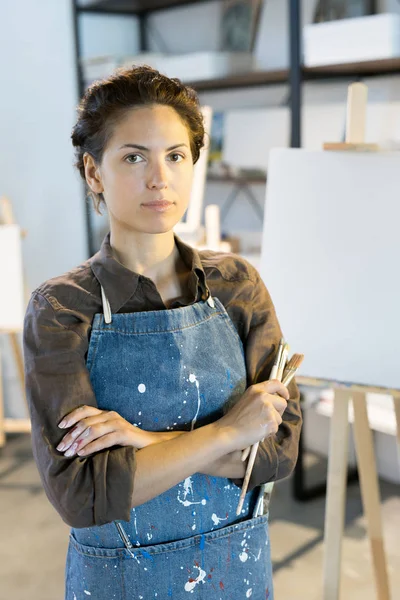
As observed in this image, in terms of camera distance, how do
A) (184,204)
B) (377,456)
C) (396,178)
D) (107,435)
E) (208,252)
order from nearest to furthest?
(107,435), (184,204), (208,252), (396,178), (377,456)

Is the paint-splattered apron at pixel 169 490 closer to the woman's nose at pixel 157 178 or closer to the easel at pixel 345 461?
the woman's nose at pixel 157 178

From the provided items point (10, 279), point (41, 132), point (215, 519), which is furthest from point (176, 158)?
point (41, 132)

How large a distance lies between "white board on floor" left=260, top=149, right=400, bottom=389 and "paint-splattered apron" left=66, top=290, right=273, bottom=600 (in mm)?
502

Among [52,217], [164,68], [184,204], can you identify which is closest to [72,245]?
[52,217]

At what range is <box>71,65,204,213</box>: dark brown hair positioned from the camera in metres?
1.24

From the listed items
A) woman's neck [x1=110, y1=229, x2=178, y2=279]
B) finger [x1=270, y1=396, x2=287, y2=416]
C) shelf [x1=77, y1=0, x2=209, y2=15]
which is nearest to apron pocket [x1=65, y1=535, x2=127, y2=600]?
finger [x1=270, y1=396, x2=287, y2=416]

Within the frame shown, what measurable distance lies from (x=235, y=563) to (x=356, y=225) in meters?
0.80

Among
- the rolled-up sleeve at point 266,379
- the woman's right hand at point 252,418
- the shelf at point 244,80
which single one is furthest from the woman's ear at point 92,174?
the shelf at point 244,80

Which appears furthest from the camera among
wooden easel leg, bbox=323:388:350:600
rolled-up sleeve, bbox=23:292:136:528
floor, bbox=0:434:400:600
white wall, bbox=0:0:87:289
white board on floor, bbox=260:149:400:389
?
white wall, bbox=0:0:87:289

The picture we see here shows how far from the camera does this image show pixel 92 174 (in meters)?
1.31

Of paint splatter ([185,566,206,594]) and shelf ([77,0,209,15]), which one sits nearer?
paint splatter ([185,566,206,594])

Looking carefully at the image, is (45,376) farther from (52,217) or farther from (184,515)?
(52,217)

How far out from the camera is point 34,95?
386 centimetres

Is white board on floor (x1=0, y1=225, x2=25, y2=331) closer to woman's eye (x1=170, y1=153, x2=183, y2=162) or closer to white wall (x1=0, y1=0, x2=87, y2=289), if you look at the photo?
white wall (x1=0, y1=0, x2=87, y2=289)
